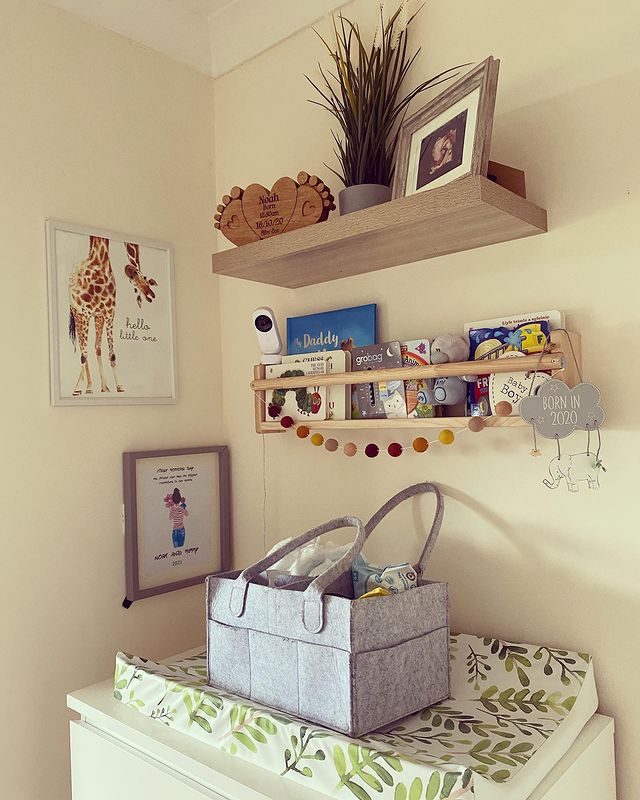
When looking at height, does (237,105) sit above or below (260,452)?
above

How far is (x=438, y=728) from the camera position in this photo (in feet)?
3.18

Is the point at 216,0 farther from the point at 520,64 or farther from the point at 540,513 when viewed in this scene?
the point at 540,513

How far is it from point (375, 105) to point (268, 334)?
18.5 inches

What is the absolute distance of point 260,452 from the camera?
159 cm

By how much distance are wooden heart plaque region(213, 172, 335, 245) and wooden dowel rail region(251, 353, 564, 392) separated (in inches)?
10.6

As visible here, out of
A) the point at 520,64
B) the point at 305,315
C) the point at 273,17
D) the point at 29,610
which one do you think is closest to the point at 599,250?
the point at 520,64

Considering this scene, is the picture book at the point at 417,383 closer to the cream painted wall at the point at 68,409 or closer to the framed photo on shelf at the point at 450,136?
the framed photo on shelf at the point at 450,136

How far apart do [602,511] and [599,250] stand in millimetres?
404

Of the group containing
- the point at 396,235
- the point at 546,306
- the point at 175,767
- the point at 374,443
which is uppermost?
the point at 396,235

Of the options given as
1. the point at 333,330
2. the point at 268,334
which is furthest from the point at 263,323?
the point at 333,330

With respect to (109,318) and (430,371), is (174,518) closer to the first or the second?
(109,318)

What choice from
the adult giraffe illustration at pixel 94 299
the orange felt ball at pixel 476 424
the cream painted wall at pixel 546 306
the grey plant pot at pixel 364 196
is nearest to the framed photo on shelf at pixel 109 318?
the adult giraffe illustration at pixel 94 299

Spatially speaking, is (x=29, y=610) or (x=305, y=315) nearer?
(x=29, y=610)

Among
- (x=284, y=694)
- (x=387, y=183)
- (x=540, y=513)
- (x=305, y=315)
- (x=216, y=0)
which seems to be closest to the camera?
(x=284, y=694)
